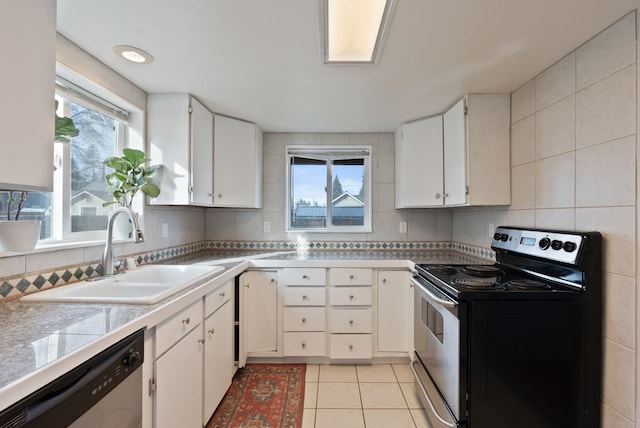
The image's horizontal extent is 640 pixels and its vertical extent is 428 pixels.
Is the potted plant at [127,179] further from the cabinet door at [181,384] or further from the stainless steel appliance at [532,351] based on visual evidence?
the stainless steel appliance at [532,351]

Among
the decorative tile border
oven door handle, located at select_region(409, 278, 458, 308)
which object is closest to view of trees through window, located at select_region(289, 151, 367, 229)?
the decorative tile border

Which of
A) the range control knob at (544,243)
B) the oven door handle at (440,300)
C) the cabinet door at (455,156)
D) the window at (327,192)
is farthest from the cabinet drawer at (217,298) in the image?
the range control knob at (544,243)

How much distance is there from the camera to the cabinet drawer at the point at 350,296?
2.29 metres

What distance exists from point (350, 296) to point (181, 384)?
1339 millimetres

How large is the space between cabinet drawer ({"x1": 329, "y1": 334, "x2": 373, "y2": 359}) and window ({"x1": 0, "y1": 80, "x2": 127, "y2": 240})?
6.03ft

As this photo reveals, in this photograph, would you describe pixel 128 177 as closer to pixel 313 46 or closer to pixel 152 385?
pixel 152 385

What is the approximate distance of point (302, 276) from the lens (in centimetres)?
229

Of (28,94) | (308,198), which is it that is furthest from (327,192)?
(28,94)

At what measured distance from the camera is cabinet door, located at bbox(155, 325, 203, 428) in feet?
3.81

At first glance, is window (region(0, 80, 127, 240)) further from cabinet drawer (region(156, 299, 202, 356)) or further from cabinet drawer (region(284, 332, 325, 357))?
cabinet drawer (region(284, 332, 325, 357))

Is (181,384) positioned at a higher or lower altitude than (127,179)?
lower

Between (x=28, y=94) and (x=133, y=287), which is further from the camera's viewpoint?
(x=133, y=287)

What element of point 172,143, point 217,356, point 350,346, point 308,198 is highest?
point 172,143

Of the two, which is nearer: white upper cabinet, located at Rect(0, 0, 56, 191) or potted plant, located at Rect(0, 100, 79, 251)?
white upper cabinet, located at Rect(0, 0, 56, 191)
